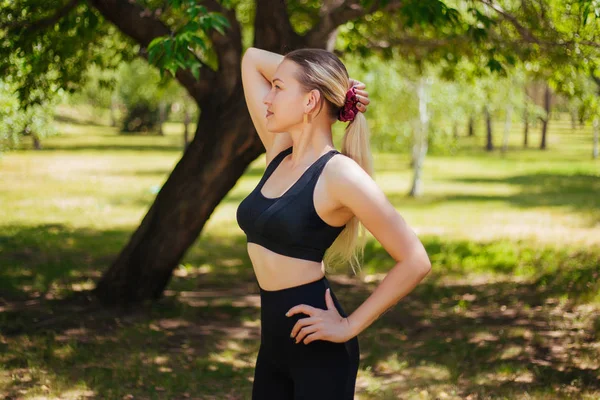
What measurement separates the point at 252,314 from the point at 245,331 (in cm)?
71

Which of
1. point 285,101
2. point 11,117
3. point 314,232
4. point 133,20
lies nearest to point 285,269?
point 314,232

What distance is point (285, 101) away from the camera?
2.88 metres

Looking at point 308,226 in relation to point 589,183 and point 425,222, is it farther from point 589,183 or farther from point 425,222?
point 589,183

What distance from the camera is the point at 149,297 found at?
8.45 m

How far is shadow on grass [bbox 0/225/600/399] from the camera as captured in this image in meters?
6.30

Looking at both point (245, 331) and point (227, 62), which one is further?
point (227, 62)

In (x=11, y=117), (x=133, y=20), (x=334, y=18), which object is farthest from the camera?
(x=11, y=117)

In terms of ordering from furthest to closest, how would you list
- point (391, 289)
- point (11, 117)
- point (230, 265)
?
point (11, 117) < point (230, 265) < point (391, 289)

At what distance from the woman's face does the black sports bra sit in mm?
188

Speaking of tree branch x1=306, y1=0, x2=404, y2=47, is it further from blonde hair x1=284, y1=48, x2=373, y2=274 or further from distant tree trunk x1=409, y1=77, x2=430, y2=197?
distant tree trunk x1=409, y1=77, x2=430, y2=197

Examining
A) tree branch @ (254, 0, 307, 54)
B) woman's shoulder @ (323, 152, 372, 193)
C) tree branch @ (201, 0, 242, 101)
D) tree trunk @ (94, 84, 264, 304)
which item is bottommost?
tree trunk @ (94, 84, 264, 304)

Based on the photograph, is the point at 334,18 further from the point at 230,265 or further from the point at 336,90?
the point at 336,90

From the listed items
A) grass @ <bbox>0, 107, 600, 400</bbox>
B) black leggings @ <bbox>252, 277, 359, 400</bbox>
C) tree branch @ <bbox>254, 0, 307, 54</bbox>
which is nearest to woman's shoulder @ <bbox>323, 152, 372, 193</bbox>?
black leggings @ <bbox>252, 277, 359, 400</bbox>

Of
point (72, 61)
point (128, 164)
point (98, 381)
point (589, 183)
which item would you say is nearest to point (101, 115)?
point (128, 164)
